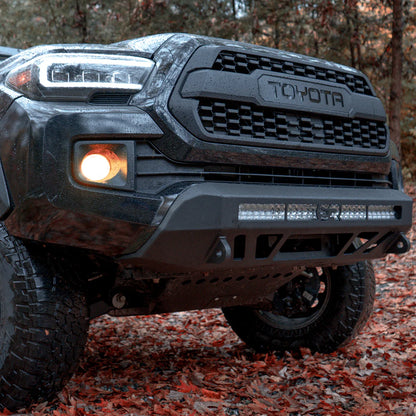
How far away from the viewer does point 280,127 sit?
2.78 m

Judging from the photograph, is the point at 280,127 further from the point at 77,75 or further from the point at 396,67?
the point at 396,67

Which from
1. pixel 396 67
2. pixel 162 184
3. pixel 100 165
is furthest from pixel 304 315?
pixel 396 67

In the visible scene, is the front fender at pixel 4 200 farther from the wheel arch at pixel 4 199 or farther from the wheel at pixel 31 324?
the wheel at pixel 31 324

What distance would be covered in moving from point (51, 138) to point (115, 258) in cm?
59

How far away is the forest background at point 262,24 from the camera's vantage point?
11.8 metres

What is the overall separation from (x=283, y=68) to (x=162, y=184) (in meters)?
0.94

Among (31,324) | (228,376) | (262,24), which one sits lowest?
(228,376)

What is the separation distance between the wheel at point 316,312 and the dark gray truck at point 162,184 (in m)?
0.73

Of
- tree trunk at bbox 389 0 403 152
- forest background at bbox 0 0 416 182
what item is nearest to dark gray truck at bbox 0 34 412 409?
forest background at bbox 0 0 416 182

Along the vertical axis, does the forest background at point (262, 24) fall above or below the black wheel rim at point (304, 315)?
above

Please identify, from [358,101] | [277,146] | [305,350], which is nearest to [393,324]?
[305,350]

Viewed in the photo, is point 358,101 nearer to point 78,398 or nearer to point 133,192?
point 133,192

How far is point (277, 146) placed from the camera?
2736mm

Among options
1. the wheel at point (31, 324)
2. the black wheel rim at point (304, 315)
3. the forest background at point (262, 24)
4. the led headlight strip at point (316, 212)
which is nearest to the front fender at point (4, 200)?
the wheel at point (31, 324)
